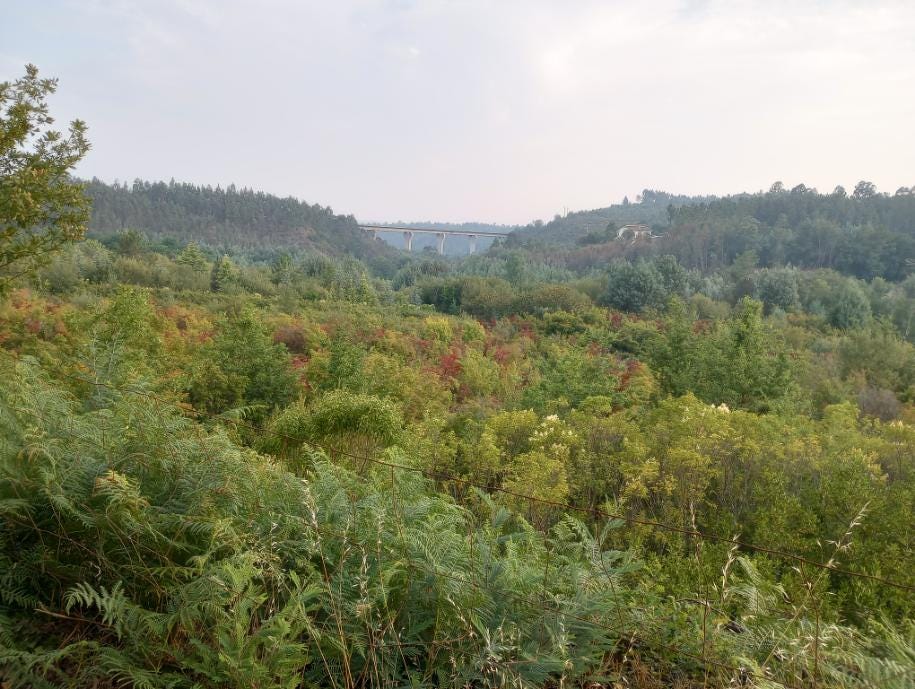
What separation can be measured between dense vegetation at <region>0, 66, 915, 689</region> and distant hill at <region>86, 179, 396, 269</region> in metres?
65.1

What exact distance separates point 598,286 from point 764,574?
123 ft

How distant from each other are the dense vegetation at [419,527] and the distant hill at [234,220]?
65072 mm

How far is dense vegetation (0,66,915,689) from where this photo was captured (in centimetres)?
171

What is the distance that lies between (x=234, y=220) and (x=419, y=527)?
9495cm

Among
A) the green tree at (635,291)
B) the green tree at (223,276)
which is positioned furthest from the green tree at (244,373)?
the green tree at (635,291)

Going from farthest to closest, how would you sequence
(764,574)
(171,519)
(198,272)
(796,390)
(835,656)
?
(198,272) → (796,390) → (764,574) → (171,519) → (835,656)

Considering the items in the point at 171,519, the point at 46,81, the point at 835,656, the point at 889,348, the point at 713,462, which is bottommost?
the point at 889,348

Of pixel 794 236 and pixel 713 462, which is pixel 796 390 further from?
pixel 794 236

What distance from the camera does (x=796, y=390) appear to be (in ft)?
43.4

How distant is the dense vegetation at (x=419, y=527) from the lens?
171 centimetres

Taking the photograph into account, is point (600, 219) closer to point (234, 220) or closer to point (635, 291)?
point (234, 220)

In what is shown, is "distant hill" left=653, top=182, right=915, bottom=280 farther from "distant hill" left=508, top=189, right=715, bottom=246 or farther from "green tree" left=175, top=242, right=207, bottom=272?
"green tree" left=175, top=242, right=207, bottom=272

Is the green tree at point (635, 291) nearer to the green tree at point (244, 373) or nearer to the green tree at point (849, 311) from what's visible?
the green tree at point (849, 311)

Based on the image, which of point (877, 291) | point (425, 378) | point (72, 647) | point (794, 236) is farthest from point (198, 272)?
point (794, 236)
